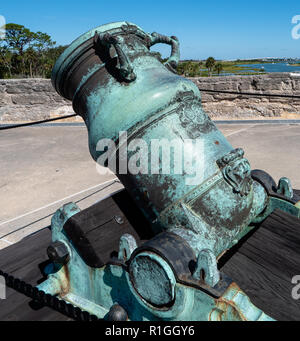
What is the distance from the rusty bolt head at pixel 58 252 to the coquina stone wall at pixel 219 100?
23.0 ft

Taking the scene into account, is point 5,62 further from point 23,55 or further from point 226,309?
point 226,309

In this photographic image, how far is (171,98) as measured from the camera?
1.86m

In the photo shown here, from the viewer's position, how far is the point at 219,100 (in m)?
8.91

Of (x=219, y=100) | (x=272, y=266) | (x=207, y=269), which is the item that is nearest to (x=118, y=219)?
(x=207, y=269)

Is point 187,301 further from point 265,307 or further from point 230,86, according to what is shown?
point 230,86

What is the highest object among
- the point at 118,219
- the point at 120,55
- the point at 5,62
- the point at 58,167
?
the point at 5,62

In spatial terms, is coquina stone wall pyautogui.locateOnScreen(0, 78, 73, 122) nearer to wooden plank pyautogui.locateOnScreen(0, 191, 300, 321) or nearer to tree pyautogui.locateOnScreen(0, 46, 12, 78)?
wooden plank pyautogui.locateOnScreen(0, 191, 300, 321)

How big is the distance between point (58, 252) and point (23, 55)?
87.6 ft
